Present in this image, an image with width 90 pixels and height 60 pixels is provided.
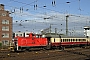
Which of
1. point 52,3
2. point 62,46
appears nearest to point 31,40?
point 62,46

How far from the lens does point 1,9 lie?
7844 cm

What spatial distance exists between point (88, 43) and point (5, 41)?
36.9 m

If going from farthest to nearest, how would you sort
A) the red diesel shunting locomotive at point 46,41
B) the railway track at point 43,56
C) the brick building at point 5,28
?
the brick building at point 5,28 < the red diesel shunting locomotive at point 46,41 < the railway track at point 43,56

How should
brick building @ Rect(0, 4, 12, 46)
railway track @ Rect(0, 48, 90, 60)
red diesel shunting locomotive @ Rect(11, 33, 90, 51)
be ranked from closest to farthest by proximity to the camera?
railway track @ Rect(0, 48, 90, 60), red diesel shunting locomotive @ Rect(11, 33, 90, 51), brick building @ Rect(0, 4, 12, 46)

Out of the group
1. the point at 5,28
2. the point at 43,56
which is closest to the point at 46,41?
the point at 43,56

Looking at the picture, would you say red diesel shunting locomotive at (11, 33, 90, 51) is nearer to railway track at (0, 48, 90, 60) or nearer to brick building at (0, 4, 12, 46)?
railway track at (0, 48, 90, 60)

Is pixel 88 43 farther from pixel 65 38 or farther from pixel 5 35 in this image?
pixel 5 35

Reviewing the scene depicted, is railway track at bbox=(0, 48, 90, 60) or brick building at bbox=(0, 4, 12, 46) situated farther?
brick building at bbox=(0, 4, 12, 46)

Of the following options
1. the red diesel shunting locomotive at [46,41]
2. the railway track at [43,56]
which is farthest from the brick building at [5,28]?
the railway track at [43,56]

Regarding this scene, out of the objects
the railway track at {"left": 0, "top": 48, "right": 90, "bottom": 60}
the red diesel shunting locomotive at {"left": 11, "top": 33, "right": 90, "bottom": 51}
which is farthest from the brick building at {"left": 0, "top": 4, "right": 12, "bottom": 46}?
the railway track at {"left": 0, "top": 48, "right": 90, "bottom": 60}

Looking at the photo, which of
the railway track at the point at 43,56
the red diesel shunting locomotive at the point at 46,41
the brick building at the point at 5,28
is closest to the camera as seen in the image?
the railway track at the point at 43,56

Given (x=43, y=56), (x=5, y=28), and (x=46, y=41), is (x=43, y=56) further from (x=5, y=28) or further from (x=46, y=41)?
(x=5, y=28)

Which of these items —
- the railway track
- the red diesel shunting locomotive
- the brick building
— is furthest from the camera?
the brick building

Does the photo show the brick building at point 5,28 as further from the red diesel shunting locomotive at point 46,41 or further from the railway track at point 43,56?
the railway track at point 43,56
